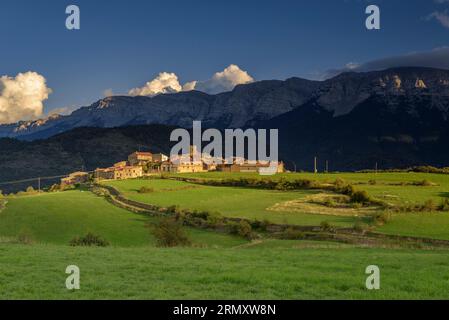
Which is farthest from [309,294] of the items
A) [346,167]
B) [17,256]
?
[346,167]

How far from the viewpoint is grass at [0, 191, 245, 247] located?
45625 mm

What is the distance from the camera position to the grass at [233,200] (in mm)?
51406

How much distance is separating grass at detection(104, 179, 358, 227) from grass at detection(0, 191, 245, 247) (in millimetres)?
6701

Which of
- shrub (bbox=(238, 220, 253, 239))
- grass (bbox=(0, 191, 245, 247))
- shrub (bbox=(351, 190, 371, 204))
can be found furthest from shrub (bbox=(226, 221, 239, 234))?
shrub (bbox=(351, 190, 371, 204))

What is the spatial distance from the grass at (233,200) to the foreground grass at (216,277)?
3132 centimetres

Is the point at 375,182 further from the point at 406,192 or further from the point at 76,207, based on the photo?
the point at 76,207

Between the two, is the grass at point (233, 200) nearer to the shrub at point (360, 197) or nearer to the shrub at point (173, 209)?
the shrub at point (173, 209)

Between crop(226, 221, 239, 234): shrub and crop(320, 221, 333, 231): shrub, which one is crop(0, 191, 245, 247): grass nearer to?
crop(226, 221, 239, 234): shrub

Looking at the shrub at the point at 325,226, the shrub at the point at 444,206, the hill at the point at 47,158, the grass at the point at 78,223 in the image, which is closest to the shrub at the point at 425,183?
the shrub at the point at 444,206

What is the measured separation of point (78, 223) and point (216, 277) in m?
45.6

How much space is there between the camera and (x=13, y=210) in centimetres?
6556

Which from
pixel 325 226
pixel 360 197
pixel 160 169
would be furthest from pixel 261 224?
pixel 160 169

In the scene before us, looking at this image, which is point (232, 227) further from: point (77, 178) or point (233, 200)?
point (77, 178)
